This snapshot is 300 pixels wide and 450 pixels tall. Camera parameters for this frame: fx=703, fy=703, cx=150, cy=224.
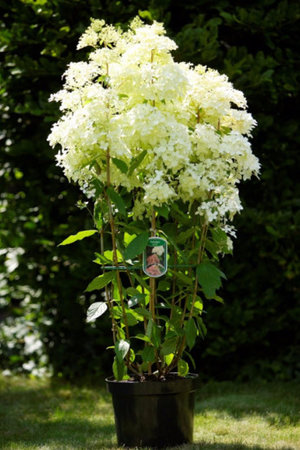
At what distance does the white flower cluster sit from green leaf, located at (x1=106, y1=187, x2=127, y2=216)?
6cm

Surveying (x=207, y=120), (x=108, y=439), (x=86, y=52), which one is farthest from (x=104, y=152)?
A: (x=86, y=52)

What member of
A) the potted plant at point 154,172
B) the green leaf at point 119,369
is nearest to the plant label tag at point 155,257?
the potted plant at point 154,172

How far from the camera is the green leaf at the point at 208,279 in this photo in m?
2.81

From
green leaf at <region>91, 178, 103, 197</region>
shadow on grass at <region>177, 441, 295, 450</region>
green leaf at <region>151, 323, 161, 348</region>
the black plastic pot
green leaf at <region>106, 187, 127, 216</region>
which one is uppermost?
green leaf at <region>91, 178, 103, 197</region>

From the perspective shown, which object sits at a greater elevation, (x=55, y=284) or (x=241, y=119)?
(x=241, y=119)

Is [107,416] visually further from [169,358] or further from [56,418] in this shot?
[169,358]

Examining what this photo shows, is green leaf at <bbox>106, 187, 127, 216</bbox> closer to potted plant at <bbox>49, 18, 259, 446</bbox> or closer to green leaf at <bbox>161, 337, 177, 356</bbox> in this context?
potted plant at <bbox>49, 18, 259, 446</bbox>

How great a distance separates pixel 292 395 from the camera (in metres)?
4.45

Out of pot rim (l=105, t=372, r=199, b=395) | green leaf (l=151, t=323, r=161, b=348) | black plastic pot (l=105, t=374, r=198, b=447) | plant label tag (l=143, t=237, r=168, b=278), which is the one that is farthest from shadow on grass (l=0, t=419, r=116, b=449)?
plant label tag (l=143, t=237, r=168, b=278)

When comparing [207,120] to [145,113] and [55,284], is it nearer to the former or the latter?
[145,113]

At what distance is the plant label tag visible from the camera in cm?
291

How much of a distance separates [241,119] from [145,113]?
0.48 metres

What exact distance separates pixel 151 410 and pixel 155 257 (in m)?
0.66

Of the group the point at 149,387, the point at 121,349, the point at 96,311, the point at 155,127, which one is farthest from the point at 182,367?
the point at 155,127
